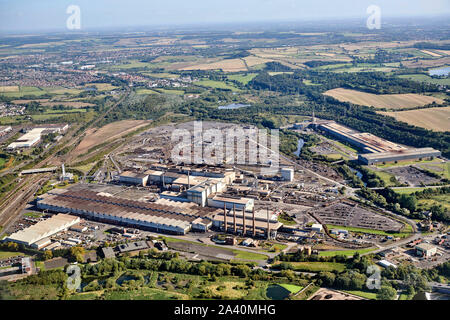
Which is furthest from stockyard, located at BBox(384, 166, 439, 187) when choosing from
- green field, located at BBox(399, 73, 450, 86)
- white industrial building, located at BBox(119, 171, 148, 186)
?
green field, located at BBox(399, 73, 450, 86)

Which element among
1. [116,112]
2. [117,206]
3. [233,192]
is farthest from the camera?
[116,112]

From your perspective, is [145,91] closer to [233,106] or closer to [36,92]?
[233,106]

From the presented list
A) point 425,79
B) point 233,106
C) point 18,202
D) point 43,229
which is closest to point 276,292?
point 43,229

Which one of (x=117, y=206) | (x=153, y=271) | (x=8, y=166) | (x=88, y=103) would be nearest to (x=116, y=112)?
(x=88, y=103)

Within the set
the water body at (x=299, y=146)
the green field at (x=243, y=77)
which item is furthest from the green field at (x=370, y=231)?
the green field at (x=243, y=77)

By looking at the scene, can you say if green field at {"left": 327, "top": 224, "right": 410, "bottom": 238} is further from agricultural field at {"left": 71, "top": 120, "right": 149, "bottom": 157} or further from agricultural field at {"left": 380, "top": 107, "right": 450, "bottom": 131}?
agricultural field at {"left": 71, "top": 120, "right": 149, "bottom": 157}
